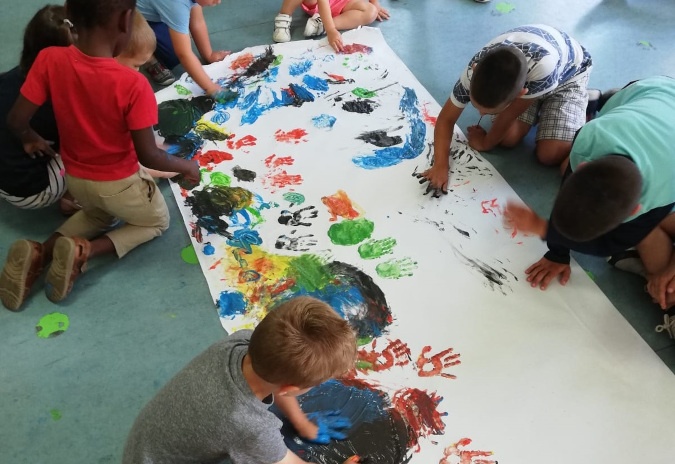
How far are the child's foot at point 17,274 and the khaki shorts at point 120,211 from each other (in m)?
0.14

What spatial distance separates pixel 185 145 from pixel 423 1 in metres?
1.42

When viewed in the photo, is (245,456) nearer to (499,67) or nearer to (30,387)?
(30,387)

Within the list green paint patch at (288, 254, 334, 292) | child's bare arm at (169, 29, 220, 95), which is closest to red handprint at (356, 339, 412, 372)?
green paint patch at (288, 254, 334, 292)

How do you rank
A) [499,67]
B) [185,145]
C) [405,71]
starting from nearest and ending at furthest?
[499,67] → [185,145] → [405,71]

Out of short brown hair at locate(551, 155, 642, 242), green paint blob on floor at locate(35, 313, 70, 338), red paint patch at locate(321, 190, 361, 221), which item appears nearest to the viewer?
short brown hair at locate(551, 155, 642, 242)

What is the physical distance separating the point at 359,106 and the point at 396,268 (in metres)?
0.74

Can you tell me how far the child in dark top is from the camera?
1.51 m

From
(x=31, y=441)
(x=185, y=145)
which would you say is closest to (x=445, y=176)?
(x=185, y=145)

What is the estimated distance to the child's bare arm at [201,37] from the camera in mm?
2252

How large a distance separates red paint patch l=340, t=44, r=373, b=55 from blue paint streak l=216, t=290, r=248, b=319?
3.94 feet

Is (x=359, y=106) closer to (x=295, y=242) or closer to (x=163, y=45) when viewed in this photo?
(x=295, y=242)

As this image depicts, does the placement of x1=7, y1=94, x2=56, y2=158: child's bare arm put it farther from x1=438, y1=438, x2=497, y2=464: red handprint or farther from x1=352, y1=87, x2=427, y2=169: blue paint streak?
x1=438, y1=438, x2=497, y2=464: red handprint

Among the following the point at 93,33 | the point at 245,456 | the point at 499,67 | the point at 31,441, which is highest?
the point at 93,33

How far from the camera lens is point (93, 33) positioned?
4.36 feet
